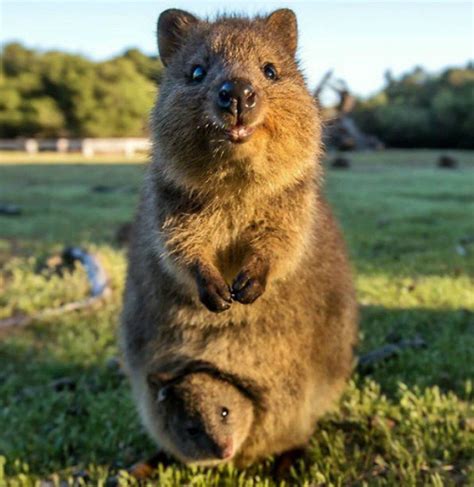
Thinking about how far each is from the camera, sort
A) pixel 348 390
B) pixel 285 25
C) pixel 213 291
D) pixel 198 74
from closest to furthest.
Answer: pixel 213 291
pixel 198 74
pixel 285 25
pixel 348 390

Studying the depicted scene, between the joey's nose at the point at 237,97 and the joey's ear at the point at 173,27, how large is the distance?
2.97 feet

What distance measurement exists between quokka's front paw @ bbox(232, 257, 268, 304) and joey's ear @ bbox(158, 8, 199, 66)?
1.19 metres

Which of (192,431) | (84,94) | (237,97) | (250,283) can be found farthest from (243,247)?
(84,94)

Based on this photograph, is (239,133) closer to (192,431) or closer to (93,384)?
(192,431)

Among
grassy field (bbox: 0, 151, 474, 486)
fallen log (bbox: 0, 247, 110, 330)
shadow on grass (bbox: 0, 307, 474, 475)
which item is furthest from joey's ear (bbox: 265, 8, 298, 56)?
fallen log (bbox: 0, 247, 110, 330)

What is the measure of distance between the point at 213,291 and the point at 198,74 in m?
0.94

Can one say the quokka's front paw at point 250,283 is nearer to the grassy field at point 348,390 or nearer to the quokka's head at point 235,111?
the quokka's head at point 235,111

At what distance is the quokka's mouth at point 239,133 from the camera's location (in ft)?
8.40

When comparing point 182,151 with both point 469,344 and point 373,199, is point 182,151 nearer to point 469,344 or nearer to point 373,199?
point 469,344

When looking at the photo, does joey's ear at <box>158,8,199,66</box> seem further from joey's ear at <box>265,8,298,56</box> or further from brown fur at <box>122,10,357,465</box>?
joey's ear at <box>265,8,298,56</box>

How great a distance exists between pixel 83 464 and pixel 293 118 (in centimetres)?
206

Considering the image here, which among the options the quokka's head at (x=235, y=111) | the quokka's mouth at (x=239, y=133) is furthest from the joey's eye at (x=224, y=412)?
the quokka's mouth at (x=239, y=133)

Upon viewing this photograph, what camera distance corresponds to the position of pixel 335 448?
3.39m

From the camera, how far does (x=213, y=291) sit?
2768 millimetres
